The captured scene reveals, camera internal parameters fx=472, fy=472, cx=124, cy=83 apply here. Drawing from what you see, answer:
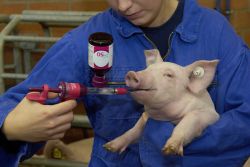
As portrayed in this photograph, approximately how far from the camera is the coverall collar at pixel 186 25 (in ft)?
4.02

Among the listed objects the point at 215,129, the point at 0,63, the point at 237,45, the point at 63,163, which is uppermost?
the point at 237,45

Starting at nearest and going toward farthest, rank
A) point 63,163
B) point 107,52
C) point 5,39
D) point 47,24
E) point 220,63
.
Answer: point 107,52 → point 220,63 → point 63,163 → point 5,39 → point 47,24

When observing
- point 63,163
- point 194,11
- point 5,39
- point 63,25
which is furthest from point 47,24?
point 194,11

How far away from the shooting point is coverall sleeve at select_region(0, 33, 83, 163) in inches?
43.9

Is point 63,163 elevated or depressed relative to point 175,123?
depressed

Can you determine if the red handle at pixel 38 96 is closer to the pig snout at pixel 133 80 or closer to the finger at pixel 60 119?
the finger at pixel 60 119

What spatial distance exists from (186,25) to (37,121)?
0.49m

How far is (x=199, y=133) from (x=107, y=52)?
0.93 feet

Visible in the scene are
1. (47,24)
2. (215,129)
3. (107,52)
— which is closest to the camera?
(107,52)

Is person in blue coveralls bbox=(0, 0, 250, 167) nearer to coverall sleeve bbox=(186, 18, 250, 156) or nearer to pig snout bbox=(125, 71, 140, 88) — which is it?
coverall sleeve bbox=(186, 18, 250, 156)

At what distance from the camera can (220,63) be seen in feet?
4.02

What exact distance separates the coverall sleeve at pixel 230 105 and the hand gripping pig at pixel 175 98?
3cm

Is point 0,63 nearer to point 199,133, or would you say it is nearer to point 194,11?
point 194,11

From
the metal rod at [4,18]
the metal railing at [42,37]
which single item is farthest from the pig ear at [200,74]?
the metal rod at [4,18]
